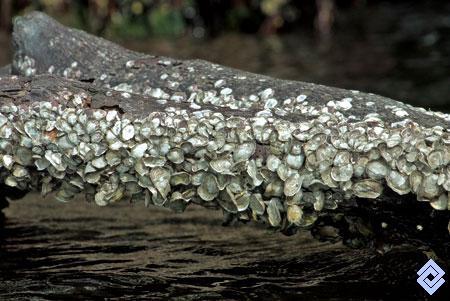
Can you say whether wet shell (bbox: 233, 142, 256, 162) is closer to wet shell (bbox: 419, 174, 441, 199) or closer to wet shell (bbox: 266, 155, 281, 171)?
wet shell (bbox: 266, 155, 281, 171)

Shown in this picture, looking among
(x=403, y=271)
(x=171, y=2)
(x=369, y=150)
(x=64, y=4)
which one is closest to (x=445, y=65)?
(x=171, y=2)

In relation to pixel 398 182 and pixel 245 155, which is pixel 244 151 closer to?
pixel 245 155

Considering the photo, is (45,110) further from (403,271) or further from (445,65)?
(445,65)

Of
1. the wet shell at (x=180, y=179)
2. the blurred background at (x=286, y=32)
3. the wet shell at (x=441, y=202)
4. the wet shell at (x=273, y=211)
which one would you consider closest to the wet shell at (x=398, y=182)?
the wet shell at (x=441, y=202)

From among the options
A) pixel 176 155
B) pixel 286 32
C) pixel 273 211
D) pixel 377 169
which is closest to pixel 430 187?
pixel 377 169

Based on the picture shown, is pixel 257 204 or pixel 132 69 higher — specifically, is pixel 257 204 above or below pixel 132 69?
below

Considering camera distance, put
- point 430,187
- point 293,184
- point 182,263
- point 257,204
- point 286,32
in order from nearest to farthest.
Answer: point 430,187 < point 293,184 < point 257,204 < point 182,263 < point 286,32
